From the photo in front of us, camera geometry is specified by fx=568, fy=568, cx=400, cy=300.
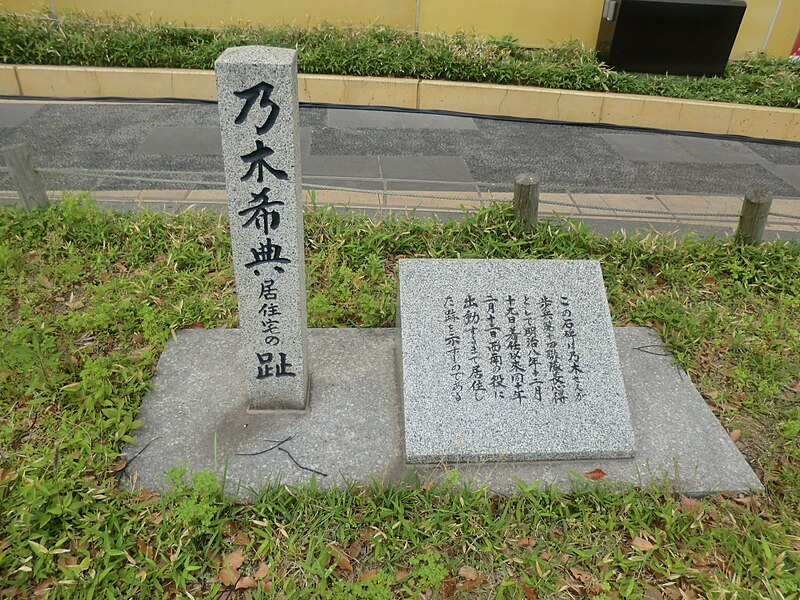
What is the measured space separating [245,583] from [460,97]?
7.44 meters

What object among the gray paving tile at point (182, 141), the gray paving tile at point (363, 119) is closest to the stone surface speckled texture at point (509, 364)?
the gray paving tile at point (182, 141)

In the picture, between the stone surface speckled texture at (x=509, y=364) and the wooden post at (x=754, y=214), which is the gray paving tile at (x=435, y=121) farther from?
the stone surface speckled texture at (x=509, y=364)

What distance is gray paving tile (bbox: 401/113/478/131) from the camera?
26.7ft

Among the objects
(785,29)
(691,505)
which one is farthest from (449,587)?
(785,29)

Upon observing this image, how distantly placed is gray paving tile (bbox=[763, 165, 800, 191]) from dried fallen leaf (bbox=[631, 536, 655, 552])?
19.9ft

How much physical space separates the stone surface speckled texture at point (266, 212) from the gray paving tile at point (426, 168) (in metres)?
3.81

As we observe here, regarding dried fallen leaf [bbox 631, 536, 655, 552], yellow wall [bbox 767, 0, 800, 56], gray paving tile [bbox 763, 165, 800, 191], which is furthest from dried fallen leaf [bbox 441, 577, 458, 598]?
yellow wall [bbox 767, 0, 800, 56]

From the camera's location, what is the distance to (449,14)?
9305mm

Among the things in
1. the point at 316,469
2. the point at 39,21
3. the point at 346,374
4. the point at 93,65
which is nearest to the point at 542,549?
the point at 316,469

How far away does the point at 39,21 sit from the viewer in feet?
28.2

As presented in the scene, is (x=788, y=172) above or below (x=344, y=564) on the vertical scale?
above

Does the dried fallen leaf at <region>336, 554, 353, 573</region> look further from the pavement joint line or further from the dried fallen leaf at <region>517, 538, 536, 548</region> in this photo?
the pavement joint line

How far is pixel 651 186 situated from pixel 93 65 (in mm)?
7850

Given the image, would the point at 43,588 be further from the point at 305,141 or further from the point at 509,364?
the point at 305,141
